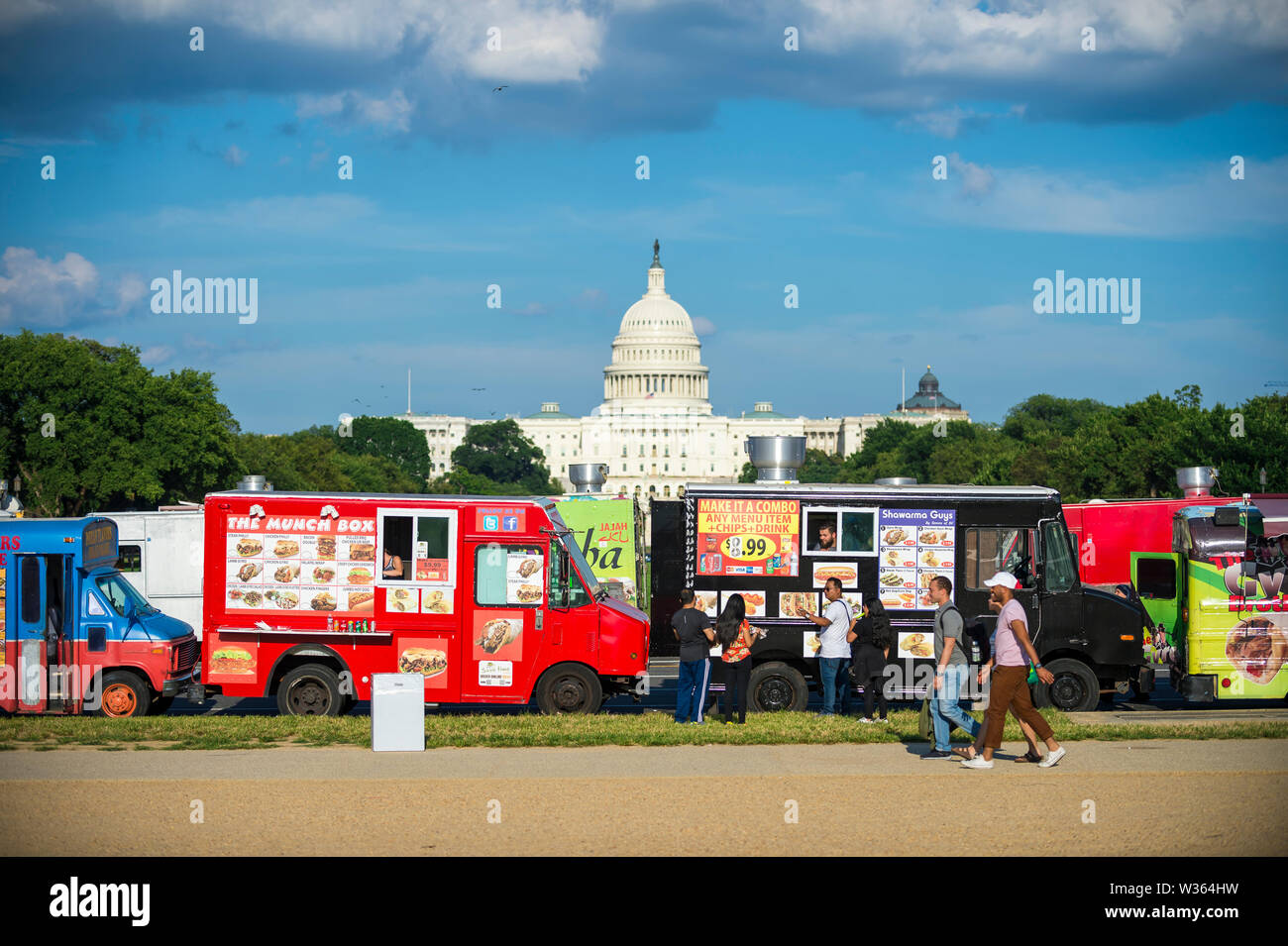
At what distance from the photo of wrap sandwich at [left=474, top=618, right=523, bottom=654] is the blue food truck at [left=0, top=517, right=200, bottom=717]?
438cm

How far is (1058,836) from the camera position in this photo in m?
13.2

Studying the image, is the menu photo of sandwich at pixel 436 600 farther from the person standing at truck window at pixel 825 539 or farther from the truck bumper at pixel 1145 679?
the truck bumper at pixel 1145 679

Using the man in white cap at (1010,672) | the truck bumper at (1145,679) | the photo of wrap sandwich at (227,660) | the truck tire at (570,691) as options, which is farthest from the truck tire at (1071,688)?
the photo of wrap sandwich at (227,660)

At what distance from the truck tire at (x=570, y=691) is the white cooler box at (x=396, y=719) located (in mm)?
3215

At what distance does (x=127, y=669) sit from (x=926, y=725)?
10.9 metres

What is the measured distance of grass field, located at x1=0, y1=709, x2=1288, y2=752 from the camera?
18.3 m

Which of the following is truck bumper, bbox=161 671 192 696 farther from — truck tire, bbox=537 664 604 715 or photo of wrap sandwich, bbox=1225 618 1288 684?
photo of wrap sandwich, bbox=1225 618 1288 684

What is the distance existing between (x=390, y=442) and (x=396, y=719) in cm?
15754

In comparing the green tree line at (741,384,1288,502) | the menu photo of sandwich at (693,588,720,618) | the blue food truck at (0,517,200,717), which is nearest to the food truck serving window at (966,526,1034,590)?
the menu photo of sandwich at (693,588,720,618)

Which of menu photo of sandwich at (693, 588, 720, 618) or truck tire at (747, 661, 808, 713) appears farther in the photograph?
menu photo of sandwich at (693, 588, 720, 618)

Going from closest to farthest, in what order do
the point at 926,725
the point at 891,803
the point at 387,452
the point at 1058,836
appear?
the point at 1058,836 → the point at 891,803 → the point at 926,725 → the point at 387,452

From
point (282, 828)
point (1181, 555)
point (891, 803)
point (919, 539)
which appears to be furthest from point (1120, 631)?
point (282, 828)

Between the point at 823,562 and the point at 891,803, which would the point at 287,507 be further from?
the point at 891,803

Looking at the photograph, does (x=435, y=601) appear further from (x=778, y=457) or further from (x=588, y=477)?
(x=588, y=477)
